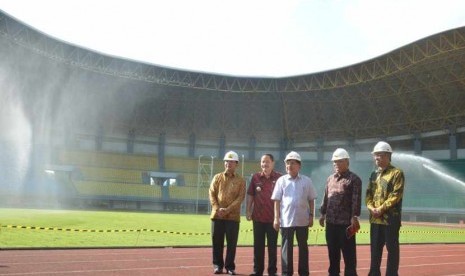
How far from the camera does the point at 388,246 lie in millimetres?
6742

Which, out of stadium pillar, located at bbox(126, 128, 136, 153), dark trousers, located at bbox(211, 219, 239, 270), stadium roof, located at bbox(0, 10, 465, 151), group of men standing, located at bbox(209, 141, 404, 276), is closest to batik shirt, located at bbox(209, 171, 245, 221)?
group of men standing, located at bbox(209, 141, 404, 276)

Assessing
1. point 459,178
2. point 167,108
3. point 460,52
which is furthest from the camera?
point 167,108

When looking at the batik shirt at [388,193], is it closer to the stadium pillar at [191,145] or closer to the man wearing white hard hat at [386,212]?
the man wearing white hard hat at [386,212]

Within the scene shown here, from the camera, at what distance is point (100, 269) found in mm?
8672

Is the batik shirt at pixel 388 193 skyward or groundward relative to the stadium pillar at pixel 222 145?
groundward

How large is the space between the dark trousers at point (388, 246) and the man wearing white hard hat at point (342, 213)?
1.08ft

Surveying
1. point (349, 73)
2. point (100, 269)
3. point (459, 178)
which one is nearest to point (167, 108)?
point (349, 73)

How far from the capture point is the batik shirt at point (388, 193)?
6644mm

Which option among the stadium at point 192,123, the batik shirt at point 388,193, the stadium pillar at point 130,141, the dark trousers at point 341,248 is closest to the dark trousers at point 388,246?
the batik shirt at point 388,193

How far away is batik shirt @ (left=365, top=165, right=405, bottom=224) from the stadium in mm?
34782

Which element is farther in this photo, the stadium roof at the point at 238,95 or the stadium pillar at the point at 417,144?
the stadium pillar at the point at 417,144

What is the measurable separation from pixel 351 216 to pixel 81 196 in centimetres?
4819

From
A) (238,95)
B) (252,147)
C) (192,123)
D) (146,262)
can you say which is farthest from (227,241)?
(252,147)

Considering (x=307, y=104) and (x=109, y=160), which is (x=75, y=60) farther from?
(x=307, y=104)
